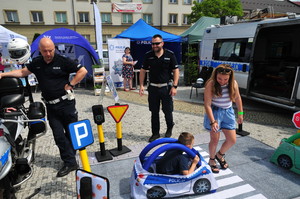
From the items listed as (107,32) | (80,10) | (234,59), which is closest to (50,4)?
(80,10)

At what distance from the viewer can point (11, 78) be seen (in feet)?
9.27

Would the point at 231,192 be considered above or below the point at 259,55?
below

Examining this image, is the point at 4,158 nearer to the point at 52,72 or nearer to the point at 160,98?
the point at 52,72

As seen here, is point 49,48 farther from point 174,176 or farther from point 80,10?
point 80,10

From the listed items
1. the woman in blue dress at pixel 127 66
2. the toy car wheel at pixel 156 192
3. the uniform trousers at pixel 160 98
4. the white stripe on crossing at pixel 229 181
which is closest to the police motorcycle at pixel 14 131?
the toy car wheel at pixel 156 192

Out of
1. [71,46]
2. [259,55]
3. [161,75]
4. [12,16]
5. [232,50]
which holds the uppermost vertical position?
[12,16]

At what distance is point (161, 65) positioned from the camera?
4.10 meters

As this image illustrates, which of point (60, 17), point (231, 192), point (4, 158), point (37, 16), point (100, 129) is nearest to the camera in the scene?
point (4, 158)

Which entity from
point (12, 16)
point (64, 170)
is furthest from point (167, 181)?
point (12, 16)

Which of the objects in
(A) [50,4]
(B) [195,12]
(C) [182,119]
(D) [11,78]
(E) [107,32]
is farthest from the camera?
(E) [107,32]

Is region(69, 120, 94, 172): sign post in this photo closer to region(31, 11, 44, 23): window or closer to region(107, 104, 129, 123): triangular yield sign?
region(107, 104, 129, 123): triangular yield sign

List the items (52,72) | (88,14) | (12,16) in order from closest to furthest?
(52,72) < (12,16) < (88,14)

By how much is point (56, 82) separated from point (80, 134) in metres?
1.21

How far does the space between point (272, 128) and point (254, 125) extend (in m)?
0.41
